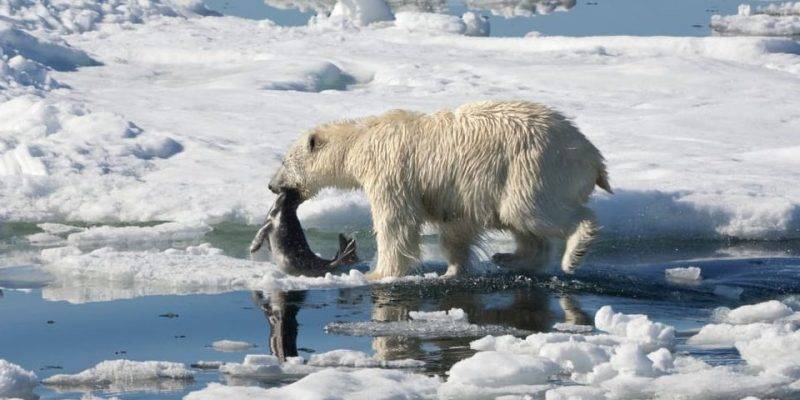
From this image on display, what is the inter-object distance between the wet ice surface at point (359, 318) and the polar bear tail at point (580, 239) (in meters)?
0.16

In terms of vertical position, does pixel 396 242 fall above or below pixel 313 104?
above

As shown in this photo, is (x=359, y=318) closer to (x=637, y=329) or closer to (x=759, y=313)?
(x=637, y=329)

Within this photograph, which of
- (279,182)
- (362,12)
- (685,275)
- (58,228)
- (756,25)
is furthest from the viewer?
(362,12)

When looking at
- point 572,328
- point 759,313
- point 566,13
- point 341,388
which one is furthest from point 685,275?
point 566,13

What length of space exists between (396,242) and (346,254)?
46cm

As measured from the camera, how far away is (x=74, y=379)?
5.43 m

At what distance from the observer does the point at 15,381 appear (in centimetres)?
525

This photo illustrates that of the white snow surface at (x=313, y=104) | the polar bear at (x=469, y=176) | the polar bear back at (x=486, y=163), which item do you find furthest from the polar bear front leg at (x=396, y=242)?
the white snow surface at (x=313, y=104)

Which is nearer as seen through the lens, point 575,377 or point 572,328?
point 575,377

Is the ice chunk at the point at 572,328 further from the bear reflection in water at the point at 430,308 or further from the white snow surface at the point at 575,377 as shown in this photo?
the white snow surface at the point at 575,377

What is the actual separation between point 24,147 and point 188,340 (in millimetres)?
5604

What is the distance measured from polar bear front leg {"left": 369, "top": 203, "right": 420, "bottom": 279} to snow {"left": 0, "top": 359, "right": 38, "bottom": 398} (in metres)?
2.75

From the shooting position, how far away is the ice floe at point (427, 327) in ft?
20.7

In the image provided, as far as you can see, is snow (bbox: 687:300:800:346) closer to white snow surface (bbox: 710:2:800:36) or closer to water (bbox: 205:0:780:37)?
white snow surface (bbox: 710:2:800:36)
